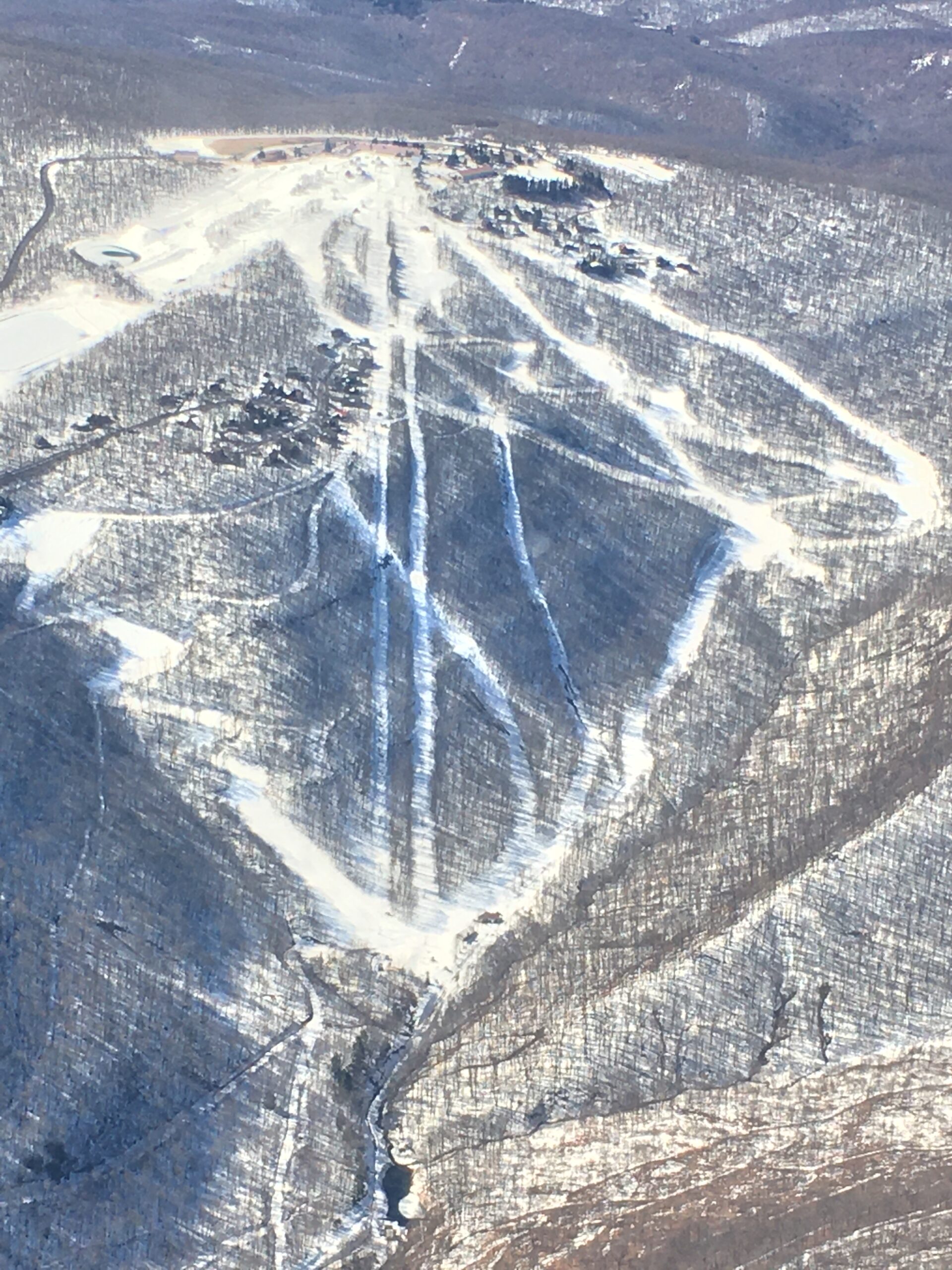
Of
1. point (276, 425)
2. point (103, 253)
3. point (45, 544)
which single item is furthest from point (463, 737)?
point (103, 253)

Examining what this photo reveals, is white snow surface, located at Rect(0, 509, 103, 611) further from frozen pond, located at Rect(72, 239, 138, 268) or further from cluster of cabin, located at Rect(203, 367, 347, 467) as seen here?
frozen pond, located at Rect(72, 239, 138, 268)

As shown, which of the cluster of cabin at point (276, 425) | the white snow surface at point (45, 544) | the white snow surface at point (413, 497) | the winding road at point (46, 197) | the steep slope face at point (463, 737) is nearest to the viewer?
the steep slope face at point (463, 737)

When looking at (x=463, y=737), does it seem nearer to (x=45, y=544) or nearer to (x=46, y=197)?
(x=45, y=544)

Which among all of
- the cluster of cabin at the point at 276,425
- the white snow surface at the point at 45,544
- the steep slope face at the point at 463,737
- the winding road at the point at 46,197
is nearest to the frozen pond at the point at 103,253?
the steep slope face at the point at 463,737

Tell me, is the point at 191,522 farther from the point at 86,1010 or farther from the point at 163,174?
the point at 163,174

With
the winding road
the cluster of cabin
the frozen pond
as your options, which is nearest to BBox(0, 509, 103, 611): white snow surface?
the cluster of cabin

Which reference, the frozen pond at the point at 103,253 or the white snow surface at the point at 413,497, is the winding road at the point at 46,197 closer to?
the frozen pond at the point at 103,253

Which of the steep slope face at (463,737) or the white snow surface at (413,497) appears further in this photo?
the white snow surface at (413,497)

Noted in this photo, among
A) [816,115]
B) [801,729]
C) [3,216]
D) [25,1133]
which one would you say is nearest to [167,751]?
[25,1133]
